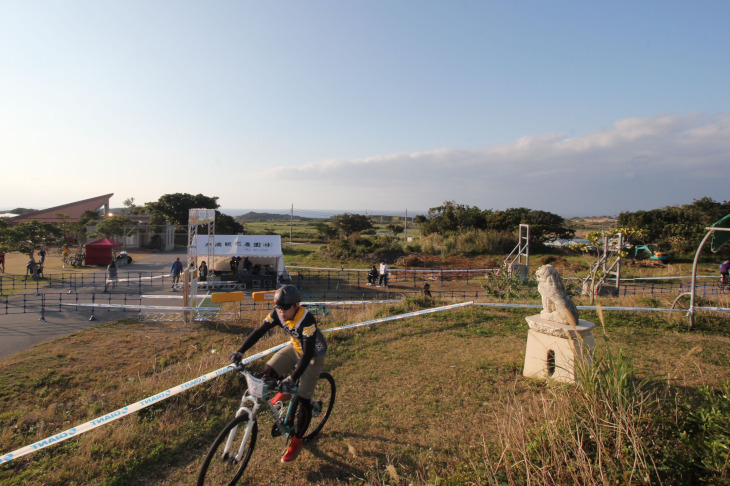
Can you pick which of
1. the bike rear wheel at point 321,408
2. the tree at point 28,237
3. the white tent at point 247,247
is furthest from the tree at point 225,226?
the bike rear wheel at point 321,408

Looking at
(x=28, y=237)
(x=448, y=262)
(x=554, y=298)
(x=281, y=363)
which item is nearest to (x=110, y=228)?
(x=28, y=237)

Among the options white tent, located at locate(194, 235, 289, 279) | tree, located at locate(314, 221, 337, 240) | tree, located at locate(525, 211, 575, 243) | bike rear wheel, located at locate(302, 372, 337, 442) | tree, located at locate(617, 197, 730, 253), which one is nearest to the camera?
bike rear wheel, located at locate(302, 372, 337, 442)

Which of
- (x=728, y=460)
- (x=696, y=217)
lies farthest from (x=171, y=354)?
(x=696, y=217)

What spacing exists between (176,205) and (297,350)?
49.7 m

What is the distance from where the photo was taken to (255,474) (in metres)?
3.49

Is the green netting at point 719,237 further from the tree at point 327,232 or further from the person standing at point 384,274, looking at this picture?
the tree at point 327,232

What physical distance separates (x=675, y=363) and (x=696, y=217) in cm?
3127

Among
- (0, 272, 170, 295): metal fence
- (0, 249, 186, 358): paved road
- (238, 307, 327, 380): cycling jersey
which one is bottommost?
(0, 249, 186, 358): paved road

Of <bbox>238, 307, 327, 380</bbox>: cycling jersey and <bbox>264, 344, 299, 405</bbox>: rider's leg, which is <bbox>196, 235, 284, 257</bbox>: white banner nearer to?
<bbox>264, 344, 299, 405</bbox>: rider's leg

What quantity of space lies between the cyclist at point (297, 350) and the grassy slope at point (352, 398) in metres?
0.45

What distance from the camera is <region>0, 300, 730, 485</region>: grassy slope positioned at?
12.0 ft

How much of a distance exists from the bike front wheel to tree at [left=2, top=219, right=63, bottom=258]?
25255mm

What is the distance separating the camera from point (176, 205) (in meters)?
47.8

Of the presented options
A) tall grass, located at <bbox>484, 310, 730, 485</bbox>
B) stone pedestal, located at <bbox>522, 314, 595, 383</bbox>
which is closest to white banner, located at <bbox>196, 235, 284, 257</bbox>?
stone pedestal, located at <bbox>522, 314, 595, 383</bbox>
